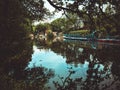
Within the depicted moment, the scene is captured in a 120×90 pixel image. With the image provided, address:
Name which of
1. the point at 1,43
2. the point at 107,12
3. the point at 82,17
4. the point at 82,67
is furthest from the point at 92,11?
the point at 82,67

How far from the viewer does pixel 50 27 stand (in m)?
91.4

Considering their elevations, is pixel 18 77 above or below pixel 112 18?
below

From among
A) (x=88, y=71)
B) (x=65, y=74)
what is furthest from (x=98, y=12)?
(x=65, y=74)

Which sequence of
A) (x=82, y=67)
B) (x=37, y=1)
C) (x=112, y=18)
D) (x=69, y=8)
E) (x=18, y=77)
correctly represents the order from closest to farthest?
(x=112, y=18) → (x=69, y=8) → (x=37, y=1) → (x=18, y=77) → (x=82, y=67)

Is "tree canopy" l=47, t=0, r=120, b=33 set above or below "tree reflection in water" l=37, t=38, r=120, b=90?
above

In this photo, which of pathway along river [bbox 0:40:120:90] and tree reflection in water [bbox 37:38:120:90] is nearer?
tree reflection in water [bbox 37:38:120:90]

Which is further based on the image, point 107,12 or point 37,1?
point 37,1

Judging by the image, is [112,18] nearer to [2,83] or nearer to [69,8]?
[69,8]

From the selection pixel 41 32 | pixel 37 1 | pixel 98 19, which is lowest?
pixel 41 32

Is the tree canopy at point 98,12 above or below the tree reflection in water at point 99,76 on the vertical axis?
above

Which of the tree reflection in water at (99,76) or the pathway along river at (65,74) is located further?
the pathway along river at (65,74)

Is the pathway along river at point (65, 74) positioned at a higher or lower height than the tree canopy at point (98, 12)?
lower

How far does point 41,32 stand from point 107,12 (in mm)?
85881

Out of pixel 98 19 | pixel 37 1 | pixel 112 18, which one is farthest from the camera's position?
pixel 37 1
